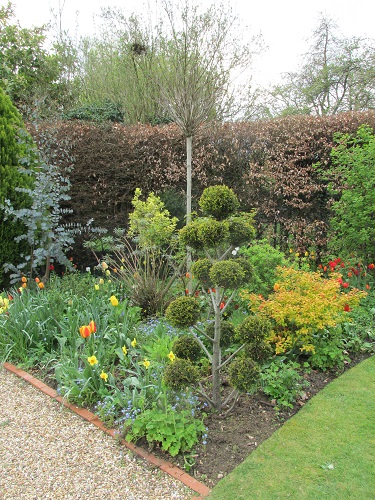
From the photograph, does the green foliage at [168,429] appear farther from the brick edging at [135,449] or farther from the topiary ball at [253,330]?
the topiary ball at [253,330]

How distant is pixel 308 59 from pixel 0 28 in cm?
1171

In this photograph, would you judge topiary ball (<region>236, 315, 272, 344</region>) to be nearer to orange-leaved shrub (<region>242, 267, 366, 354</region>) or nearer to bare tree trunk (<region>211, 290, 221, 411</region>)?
bare tree trunk (<region>211, 290, 221, 411</region>)

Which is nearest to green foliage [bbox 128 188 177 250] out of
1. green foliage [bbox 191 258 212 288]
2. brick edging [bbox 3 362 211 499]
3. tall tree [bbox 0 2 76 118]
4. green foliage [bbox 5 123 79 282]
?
green foliage [bbox 5 123 79 282]

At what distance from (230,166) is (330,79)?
11760mm

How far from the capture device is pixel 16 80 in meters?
11.4

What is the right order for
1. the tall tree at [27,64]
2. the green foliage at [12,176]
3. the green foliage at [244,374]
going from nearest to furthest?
the green foliage at [244,374] → the green foliage at [12,176] → the tall tree at [27,64]

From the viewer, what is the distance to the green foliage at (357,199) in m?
4.99

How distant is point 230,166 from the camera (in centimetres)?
624

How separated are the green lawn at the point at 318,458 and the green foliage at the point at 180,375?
1.89 ft

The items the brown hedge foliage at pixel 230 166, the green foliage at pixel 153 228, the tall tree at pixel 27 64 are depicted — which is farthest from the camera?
the tall tree at pixel 27 64

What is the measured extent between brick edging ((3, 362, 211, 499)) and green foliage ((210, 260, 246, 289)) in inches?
44.7

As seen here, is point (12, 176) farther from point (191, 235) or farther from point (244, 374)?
point (244, 374)

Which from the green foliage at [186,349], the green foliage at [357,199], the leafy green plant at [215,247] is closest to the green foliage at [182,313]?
the leafy green plant at [215,247]

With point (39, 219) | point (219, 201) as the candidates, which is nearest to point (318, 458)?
point (219, 201)
